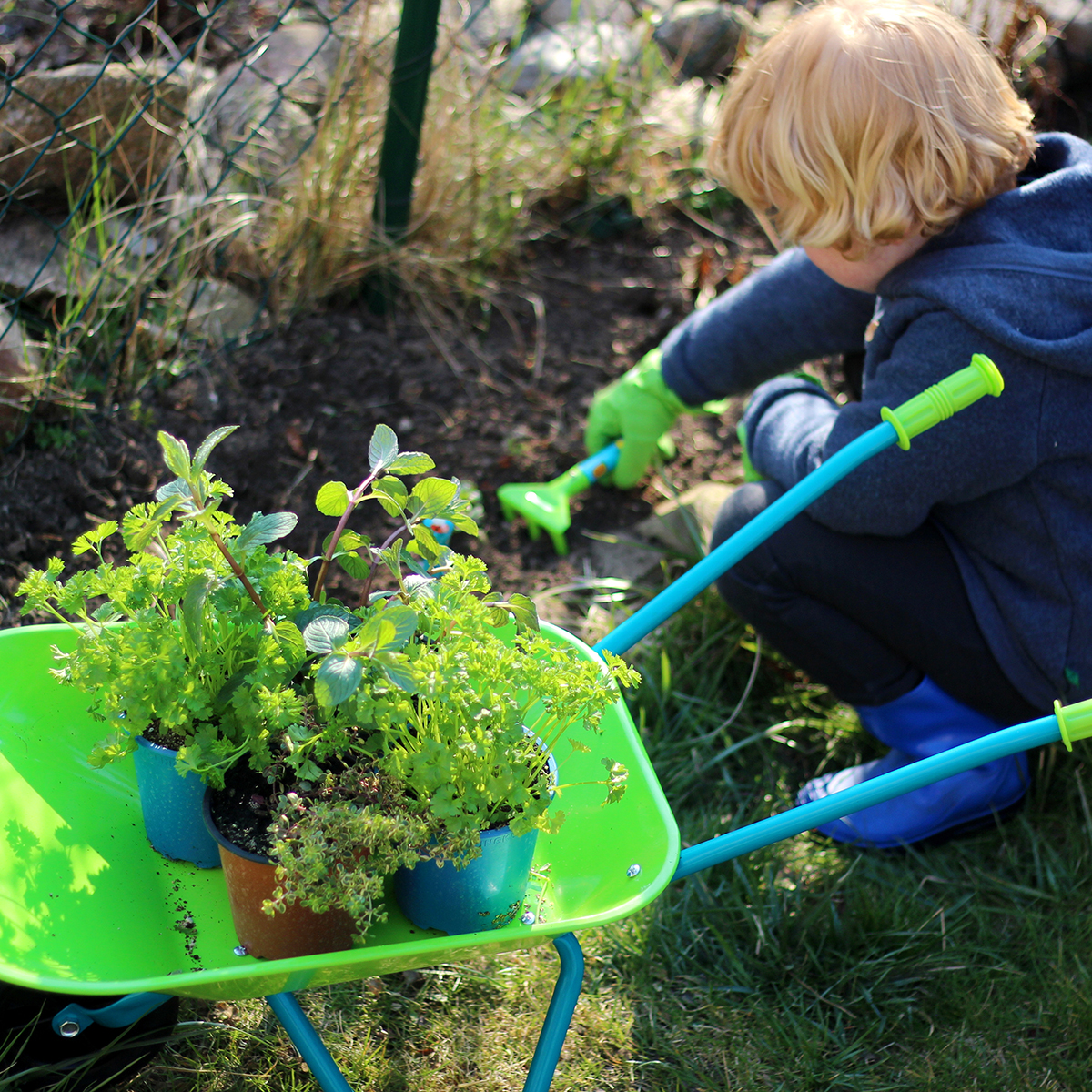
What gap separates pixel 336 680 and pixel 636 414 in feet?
4.13

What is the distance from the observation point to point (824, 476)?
1.25 metres

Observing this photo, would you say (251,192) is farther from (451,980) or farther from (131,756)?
(451,980)

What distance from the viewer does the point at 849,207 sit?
1431 millimetres

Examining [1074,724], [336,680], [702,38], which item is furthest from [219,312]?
[702,38]

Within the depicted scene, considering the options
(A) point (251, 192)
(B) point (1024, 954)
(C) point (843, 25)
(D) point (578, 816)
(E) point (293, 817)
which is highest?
(C) point (843, 25)

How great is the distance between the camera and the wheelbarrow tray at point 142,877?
0.95 meters

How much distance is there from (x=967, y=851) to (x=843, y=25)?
50.2 inches

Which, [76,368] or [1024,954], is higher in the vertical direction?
[76,368]

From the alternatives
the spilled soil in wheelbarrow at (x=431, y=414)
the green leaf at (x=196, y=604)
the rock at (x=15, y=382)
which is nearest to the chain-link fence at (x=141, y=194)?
the rock at (x=15, y=382)

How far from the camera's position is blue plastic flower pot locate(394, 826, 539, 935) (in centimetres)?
102

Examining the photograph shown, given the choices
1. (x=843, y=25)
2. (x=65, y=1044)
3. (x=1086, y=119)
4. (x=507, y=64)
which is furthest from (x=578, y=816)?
(x=1086, y=119)

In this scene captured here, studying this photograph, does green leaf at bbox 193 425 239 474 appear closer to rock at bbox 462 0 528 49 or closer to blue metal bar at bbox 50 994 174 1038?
blue metal bar at bbox 50 994 174 1038

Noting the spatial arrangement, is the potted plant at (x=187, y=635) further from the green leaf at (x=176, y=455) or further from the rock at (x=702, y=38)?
the rock at (x=702, y=38)

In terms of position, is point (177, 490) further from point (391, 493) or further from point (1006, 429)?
point (1006, 429)
